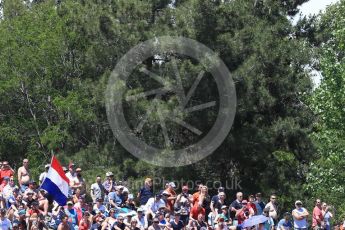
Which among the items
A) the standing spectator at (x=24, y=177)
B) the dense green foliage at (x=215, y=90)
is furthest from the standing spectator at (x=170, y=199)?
the dense green foliage at (x=215, y=90)

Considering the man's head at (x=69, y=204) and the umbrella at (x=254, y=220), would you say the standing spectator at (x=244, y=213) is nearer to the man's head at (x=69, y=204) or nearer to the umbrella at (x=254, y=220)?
the umbrella at (x=254, y=220)

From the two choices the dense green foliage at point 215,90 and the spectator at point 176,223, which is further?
the dense green foliage at point 215,90

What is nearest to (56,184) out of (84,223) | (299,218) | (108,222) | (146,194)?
(84,223)

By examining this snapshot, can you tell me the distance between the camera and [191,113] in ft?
115

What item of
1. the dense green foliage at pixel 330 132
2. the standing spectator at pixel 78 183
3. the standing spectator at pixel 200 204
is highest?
the dense green foliage at pixel 330 132

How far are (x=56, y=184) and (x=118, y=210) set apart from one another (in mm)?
1707

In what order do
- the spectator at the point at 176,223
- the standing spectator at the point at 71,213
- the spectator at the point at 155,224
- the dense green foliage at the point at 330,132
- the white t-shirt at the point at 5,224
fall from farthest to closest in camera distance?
the dense green foliage at the point at 330,132
the spectator at the point at 176,223
the standing spectator at the point at 71,213
the spectator at the point at 155,224
the white t-shirt at the point at 5,224

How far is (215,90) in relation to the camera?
1385 inches

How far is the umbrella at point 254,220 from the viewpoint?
71.4ft

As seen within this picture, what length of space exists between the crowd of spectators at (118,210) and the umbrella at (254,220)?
0.16 feet

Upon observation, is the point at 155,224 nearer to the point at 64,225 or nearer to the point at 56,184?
the point at 64,225

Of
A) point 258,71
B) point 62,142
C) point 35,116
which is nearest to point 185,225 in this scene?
point 258,71

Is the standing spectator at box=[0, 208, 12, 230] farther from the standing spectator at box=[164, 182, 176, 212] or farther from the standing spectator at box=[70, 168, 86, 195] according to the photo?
the standing spectator at box=[164, 182, 176, 212]

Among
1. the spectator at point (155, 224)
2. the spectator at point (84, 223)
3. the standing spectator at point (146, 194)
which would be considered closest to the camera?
the spectator at point (84, 223)
